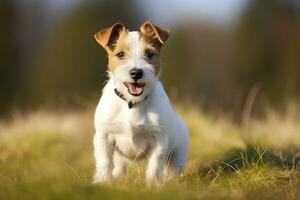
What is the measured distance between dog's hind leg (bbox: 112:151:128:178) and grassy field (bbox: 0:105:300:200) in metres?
0.16

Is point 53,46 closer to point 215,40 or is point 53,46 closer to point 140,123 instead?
point 215,40

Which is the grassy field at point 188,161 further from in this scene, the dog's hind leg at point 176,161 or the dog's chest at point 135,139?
the dog's chest at point 135,139

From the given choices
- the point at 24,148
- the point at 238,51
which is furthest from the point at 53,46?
the point at 24,148

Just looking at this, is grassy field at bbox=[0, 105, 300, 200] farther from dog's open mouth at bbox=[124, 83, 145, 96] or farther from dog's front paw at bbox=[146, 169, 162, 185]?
dog's open mouth at bbox=[124, 83, 145, 96]

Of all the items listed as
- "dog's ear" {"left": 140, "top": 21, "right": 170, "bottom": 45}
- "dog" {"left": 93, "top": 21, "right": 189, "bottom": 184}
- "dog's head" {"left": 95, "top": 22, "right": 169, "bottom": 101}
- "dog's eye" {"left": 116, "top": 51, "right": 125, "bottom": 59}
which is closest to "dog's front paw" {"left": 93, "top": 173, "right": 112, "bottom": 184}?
"dog" {"left": 93, "top": 21, "right": 189, "bottom": 184}

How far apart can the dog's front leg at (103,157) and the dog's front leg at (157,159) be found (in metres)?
0.38

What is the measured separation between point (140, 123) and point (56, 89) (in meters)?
19.7

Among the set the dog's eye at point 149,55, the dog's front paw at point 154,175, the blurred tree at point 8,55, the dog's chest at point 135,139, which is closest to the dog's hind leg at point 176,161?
the dog's chest at point 135,139

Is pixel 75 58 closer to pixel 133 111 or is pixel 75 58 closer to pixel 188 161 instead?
pixel 188 161

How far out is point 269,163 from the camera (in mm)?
6641

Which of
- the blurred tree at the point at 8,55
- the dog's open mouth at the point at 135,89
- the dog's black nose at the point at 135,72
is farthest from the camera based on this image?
the blurred tree at the point at 8,55

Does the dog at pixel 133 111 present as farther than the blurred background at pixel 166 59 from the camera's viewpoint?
No

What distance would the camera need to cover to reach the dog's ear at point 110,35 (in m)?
6.48

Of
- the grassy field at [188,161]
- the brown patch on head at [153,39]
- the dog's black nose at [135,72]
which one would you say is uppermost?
the brown patch on head at [153,39]
